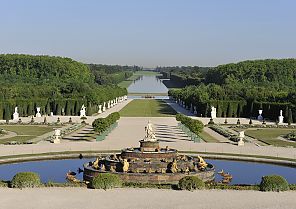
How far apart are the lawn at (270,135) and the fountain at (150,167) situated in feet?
48.6

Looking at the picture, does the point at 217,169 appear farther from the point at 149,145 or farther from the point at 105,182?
the point at 105,182

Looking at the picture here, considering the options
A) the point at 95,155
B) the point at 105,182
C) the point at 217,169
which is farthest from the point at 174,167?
the point at 95,155

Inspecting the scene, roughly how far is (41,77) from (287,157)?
298 ft

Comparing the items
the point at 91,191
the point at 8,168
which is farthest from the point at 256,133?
the point at 91,191

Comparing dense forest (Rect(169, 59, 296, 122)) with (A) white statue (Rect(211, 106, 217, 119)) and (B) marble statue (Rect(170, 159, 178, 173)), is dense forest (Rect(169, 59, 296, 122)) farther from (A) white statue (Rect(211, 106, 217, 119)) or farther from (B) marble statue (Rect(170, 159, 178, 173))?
(B) marble statue (Rect(170, 159, 178, 173))

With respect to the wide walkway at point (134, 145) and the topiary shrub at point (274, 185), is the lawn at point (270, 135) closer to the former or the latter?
the wide walkway at point (134, 145)

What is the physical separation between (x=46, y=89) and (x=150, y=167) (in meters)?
56.3

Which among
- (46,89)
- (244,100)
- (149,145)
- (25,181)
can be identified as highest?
(46,89)

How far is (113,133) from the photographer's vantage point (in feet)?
149

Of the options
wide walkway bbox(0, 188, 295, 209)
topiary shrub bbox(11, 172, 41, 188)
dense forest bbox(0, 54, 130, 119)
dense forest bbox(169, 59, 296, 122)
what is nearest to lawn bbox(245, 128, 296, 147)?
dense forest bbox(169, 59, 296, 122)

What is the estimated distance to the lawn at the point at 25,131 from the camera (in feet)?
135

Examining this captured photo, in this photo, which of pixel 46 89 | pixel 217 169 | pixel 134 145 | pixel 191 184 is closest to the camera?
pixel 191 184

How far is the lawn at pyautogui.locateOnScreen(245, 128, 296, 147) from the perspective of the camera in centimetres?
4041

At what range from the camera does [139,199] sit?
19.4 m
